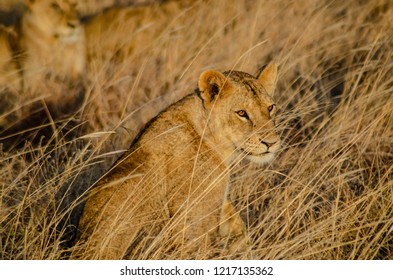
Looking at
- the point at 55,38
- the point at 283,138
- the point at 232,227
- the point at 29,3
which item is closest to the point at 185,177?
the point at 232,227

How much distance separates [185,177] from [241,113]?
0.55 m

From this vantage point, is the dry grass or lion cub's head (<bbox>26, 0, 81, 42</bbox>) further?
lion cub's head (<bbox>26, 0, 81, 42</bbox>)

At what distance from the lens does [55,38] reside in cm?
862

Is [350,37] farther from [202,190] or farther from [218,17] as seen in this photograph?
[202,190]

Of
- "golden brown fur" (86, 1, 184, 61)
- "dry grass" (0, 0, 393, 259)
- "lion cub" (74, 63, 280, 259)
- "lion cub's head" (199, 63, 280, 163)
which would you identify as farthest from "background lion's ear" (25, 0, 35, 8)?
"lion cub's head" (199, 63, 280, 163)

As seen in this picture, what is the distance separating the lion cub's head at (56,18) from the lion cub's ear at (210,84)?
438 centimetres

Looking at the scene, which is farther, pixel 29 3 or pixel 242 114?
pixel 29 3

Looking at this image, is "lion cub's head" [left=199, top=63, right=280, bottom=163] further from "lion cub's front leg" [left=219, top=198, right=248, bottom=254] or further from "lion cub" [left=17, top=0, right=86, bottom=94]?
"lion cub" [left=17, top=0, right=86, bottom=94]

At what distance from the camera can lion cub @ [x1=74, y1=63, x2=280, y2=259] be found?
4070 mm

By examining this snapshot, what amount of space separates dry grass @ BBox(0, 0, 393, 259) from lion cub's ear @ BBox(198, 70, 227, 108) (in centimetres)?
21

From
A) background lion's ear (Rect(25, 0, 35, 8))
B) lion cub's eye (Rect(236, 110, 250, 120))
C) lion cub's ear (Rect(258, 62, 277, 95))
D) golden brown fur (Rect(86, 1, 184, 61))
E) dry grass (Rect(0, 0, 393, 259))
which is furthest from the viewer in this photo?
background lion's ear (Rect(25, 0, 35, 8))

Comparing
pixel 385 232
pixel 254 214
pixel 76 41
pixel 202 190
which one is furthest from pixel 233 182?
pixel 76 41

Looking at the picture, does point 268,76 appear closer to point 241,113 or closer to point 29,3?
point 241,113

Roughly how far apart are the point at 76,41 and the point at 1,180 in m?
3.70
